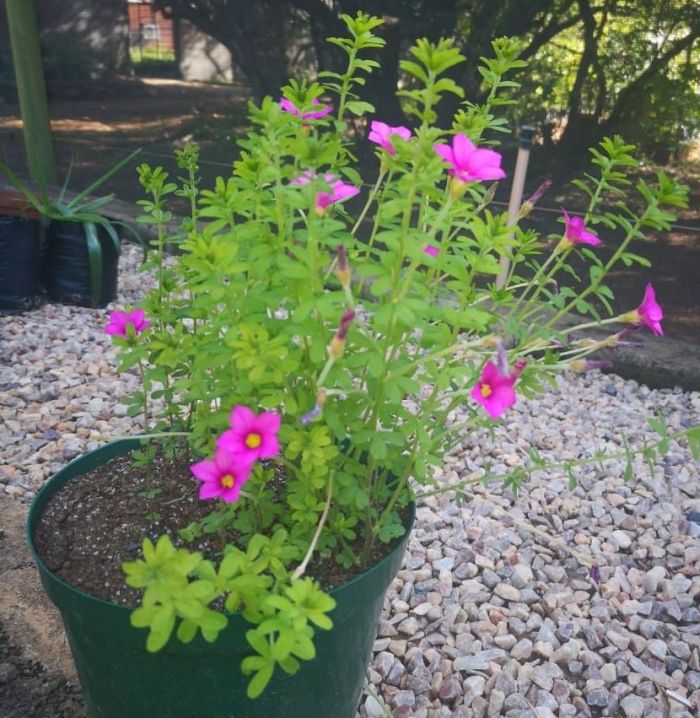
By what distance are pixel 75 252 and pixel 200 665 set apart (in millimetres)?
2811

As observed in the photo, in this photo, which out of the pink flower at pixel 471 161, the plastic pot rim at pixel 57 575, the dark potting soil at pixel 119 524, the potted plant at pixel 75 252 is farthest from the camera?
the potted plant at pixel 75 252

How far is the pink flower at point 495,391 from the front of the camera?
3.33 ft

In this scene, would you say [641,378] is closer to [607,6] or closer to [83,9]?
[607,6]

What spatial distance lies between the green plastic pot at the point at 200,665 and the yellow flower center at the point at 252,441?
0.29m

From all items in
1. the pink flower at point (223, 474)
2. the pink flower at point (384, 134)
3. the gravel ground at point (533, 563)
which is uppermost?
the pink flower at point (384, 134)

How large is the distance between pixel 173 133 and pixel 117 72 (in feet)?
2.19

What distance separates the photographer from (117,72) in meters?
5.20

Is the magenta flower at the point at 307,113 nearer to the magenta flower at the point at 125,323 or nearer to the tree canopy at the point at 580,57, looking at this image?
the magenta flower at the point at 125,323

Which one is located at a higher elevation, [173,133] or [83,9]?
[83,9]

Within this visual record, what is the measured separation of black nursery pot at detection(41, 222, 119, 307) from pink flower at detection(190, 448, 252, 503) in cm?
271

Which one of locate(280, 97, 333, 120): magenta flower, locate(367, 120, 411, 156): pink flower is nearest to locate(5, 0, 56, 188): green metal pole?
locate(280, 97, 333, 120): magenta flower

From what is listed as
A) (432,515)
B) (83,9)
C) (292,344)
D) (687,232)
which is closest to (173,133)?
(83,9)

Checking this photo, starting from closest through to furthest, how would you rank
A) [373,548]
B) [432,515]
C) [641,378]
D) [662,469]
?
[373,548] < [432,515] < [662,469] < [641,378]

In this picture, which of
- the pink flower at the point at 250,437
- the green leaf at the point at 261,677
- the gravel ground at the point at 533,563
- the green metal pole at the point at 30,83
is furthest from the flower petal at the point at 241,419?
the green metal pole at the point at 30,83
